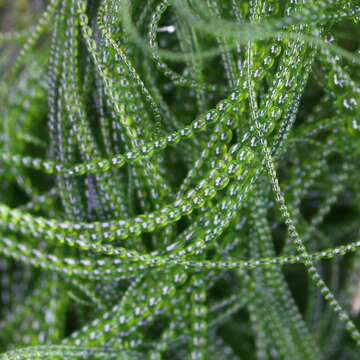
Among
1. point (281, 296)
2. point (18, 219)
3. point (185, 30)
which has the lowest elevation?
point (281, 296)

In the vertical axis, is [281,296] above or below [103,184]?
below

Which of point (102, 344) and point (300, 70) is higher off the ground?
point (300, 70)

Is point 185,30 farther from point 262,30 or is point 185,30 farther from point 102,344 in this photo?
point 102,344

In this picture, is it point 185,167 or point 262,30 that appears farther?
point 185,167

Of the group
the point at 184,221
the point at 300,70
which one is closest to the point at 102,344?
the point at 184,221

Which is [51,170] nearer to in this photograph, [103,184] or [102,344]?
[103,184]

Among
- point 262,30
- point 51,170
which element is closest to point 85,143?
point 51,170
